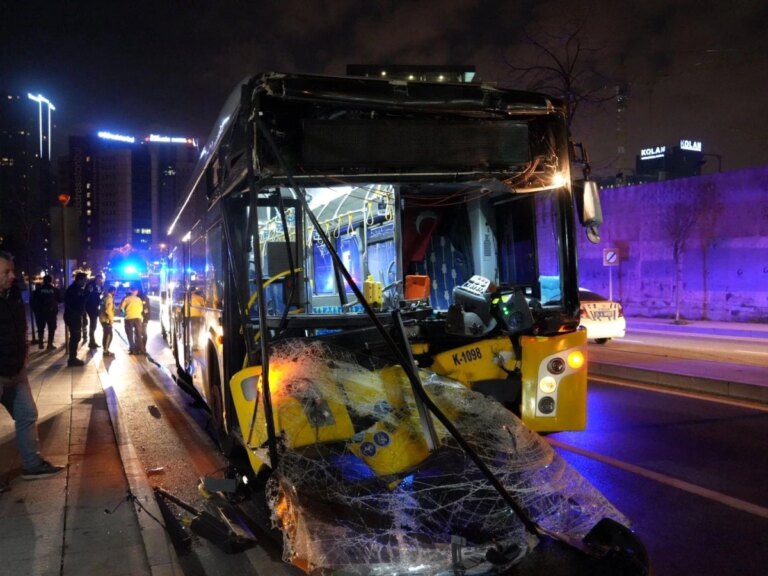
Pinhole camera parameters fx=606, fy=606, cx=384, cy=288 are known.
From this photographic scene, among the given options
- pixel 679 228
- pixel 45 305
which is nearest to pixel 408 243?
pixel 45 305

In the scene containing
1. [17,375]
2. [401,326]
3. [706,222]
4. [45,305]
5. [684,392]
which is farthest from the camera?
[706,222]

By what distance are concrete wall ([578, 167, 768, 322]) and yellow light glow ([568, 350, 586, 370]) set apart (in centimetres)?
1952

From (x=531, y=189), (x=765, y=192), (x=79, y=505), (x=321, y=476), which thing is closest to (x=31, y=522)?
(x=79, y=505)

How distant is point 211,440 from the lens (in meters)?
7.65

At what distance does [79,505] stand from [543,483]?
3.65 meters

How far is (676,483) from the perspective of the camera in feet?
18.2

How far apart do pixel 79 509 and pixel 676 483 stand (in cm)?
515

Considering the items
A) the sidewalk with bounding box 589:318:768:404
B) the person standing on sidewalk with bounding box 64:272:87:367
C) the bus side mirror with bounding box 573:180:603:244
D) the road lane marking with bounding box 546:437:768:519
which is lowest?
the road lane marking with bounding box 546:437:768:519

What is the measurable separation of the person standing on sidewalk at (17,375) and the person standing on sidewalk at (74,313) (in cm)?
757

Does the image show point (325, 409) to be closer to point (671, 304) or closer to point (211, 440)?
point (211, 440)

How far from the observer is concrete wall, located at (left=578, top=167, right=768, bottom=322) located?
2148cm

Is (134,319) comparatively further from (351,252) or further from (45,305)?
(351,252)

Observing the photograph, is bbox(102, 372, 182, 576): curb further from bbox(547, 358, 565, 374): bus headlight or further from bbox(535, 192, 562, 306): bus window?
bbox(535, 192, 562, 306): bus window

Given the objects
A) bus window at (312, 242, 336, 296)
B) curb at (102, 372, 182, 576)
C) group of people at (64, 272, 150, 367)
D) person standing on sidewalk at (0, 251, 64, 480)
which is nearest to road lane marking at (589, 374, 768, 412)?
bus window at (312, 242, 336, 296)
